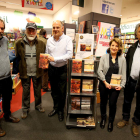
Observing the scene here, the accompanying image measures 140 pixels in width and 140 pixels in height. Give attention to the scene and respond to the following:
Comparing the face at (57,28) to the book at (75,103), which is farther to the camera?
the book at (75,103)

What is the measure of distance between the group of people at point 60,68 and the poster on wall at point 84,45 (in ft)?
1.35

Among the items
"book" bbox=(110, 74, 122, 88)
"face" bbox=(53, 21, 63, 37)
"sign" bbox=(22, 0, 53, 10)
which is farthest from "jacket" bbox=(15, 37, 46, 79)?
"sign" bbox=(22, 0, 53, 10)

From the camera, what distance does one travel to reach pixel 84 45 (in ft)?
8.13

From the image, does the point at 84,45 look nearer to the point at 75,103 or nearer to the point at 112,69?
the point at 112,69

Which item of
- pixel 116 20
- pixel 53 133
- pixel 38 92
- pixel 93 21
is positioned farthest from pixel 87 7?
pixel 53 133

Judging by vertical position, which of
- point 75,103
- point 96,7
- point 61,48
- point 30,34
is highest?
point 96,7

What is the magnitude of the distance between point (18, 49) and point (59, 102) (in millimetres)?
1284

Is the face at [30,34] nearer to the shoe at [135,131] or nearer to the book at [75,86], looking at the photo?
the book at [75,86]

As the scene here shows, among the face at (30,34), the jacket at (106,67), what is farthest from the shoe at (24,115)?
the jacket at (106,67)

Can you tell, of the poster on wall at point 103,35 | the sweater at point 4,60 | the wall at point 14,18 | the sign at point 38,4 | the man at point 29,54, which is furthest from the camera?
the wall at point 14,18

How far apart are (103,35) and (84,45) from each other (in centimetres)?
109

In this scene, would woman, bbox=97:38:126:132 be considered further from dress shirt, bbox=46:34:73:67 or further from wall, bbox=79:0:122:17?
wall, bbox=79:0:122:17

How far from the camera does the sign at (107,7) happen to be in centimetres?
324

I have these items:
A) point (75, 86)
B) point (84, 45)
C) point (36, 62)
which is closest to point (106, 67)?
point (75, 86)
